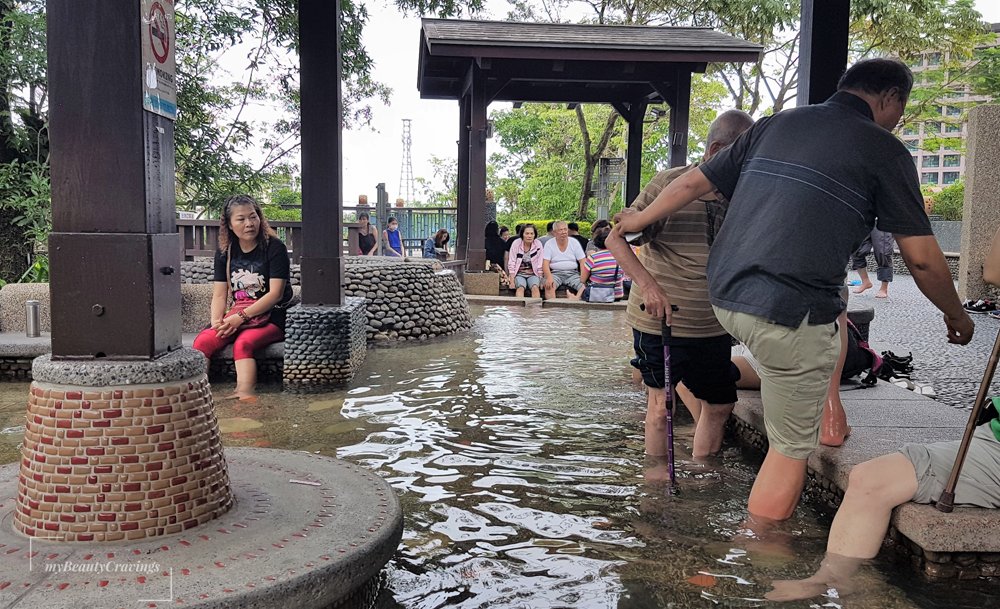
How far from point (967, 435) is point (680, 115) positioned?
40.9 ft

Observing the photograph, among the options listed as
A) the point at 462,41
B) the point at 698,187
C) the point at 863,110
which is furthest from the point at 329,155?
the point at 462,41

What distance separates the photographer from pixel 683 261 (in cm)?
386

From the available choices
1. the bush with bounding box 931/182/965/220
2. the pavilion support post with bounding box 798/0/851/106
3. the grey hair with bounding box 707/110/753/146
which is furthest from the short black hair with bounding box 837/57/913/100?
the bush with bounding box 931/182/965/220

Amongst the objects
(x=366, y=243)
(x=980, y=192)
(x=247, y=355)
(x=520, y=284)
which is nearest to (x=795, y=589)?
(x=247, y=355)

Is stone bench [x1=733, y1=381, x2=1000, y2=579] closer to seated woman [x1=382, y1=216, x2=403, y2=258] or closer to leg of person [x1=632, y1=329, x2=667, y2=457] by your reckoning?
leg of person [x1=632, y1=329, x2=667, y2=457]

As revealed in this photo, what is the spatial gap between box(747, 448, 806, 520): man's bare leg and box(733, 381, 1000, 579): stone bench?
0.35 meters

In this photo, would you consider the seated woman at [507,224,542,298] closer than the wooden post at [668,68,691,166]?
Yes

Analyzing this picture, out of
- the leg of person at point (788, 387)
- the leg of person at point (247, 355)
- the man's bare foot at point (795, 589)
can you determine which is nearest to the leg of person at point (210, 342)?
the leg of person at point (247, 355)

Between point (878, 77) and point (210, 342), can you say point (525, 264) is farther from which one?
point (878, 77)

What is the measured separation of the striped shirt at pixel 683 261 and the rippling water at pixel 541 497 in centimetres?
82


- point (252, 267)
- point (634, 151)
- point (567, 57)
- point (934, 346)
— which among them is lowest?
point (934, 346)

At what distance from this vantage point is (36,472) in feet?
8.27

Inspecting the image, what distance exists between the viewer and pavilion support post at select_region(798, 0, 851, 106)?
15.3 ft

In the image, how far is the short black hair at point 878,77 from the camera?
2.93 metres
